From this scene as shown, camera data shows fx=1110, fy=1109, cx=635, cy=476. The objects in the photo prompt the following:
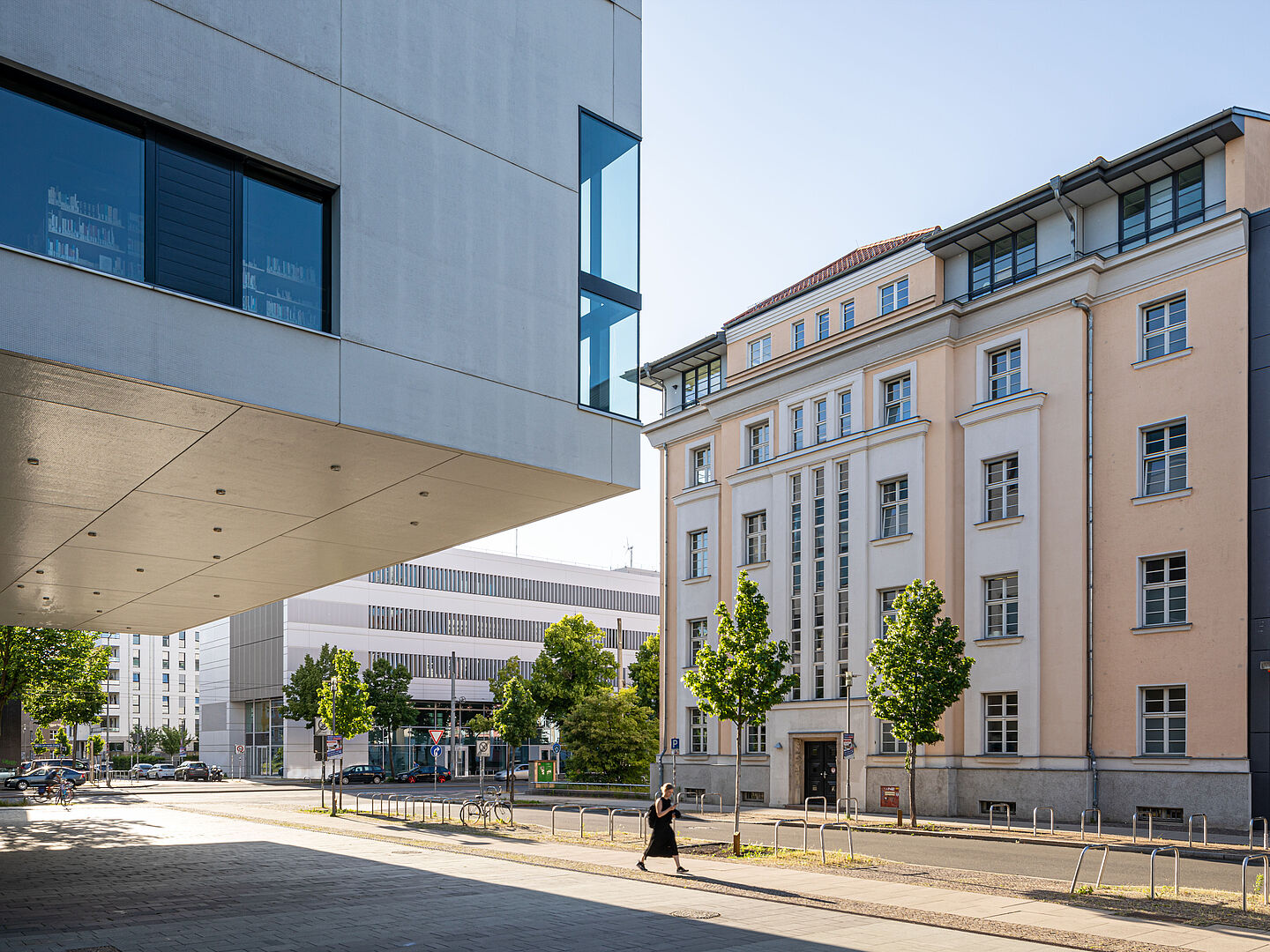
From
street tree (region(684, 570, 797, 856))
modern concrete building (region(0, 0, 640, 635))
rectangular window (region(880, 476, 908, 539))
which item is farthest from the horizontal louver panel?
rectangular window (region(880, 476, 908, 539))

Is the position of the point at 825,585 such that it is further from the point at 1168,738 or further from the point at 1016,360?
the point at 1168,738

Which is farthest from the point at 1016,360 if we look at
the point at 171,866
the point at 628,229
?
the point at 171,866

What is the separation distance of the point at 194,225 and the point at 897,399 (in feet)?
104

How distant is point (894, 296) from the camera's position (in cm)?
4184

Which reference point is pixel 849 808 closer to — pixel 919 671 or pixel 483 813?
pixel 919 671

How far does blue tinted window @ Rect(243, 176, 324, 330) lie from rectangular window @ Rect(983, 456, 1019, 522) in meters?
28.3

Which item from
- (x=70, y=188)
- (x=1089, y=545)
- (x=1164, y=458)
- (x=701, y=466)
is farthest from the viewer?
(x=701, y=466)

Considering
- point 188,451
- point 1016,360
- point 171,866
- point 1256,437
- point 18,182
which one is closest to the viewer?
point 18,182

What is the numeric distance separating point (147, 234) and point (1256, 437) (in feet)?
96.4

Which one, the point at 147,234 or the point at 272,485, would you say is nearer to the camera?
the point at 147,234

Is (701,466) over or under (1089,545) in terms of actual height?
over

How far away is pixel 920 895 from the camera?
16.6 m

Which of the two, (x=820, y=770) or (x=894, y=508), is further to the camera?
(x=820, y=770)

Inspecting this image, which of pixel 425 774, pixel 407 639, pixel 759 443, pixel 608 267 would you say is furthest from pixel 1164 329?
pixel 407 639
